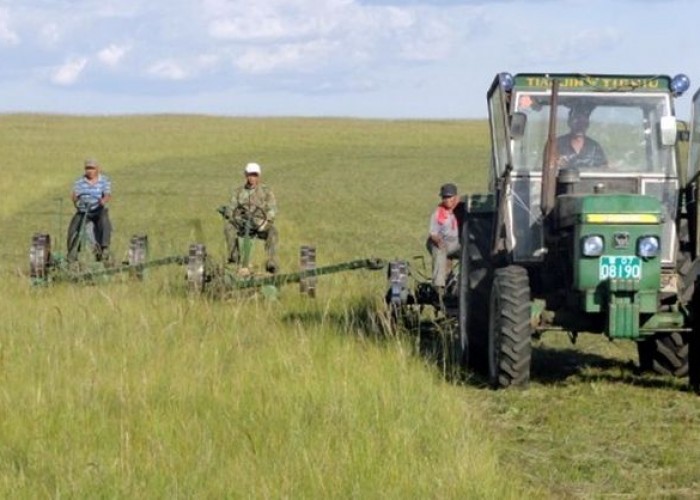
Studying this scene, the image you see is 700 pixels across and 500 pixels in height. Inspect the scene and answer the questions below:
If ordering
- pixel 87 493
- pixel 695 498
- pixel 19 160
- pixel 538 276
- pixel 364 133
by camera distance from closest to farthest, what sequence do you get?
pixel 87 493 < pixel 695 498 < pixel 538 276 < pixel 19 160 < pixel 364 133

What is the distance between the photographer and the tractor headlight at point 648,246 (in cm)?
948

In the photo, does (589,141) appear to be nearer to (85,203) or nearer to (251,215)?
(251,215)

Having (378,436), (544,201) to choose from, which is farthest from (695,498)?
(544,201)

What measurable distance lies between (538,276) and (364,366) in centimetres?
193

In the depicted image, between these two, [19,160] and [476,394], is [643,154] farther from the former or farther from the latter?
[19,160]

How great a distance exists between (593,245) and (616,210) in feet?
0.88

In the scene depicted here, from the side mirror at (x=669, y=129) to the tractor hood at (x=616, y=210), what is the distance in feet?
2.38

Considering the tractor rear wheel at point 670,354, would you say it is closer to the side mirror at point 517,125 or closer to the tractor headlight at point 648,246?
the tractor headlight at point 648,246

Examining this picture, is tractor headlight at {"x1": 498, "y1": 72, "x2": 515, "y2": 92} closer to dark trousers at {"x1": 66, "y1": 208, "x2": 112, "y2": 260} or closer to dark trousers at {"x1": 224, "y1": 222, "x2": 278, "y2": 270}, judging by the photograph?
dark trousers at {"x1": 224, "y1": 222, "x2": 278, "y2": 270}

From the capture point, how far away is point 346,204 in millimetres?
33031

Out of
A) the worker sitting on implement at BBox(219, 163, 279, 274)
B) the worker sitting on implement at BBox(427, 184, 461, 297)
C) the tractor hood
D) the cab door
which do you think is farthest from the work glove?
the tractor hood

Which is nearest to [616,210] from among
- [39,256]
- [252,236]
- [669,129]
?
[669,129]

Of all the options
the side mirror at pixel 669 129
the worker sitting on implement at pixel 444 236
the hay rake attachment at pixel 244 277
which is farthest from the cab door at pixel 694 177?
the hay rake attachment at pixel 244 277

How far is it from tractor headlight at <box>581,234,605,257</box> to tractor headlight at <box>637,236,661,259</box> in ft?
0.76
